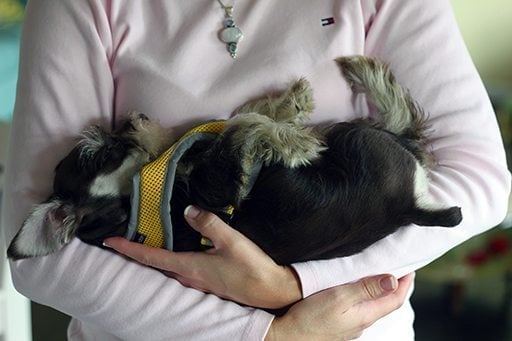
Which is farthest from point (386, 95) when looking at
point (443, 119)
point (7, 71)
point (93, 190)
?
point (7, 71)

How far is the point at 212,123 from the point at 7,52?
3.06ft

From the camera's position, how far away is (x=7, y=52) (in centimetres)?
184

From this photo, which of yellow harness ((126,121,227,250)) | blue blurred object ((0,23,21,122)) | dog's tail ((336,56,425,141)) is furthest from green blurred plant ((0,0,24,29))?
dog's tail ((336,56,425,141))

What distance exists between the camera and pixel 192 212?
1.18 meters

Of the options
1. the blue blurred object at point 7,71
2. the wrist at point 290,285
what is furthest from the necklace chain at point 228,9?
the blue blurred object at point 7,71

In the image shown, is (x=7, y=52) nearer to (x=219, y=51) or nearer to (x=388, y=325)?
(x=219, y=51)

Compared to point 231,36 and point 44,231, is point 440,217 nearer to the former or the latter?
point 231,36

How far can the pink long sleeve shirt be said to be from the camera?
114 cm

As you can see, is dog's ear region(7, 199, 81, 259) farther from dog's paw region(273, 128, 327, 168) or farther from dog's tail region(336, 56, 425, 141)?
dog's tail region(336, 56, 425, 141)

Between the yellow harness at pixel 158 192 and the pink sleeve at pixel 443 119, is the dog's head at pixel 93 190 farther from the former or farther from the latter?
the pink sleeve at pixel 443 119

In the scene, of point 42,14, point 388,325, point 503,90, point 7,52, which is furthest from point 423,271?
point 42,14

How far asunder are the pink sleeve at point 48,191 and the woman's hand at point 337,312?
0.15 ft

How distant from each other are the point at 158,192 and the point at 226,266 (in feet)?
0.57

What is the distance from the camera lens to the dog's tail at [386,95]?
4.08 feet
